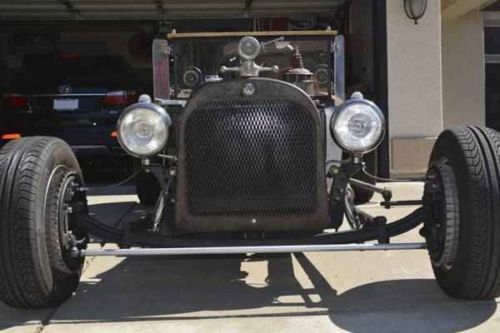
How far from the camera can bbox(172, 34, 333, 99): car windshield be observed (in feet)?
18.3

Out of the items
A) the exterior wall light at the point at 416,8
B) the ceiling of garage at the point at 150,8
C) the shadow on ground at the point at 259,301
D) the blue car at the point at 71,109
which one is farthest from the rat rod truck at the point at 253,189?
the ceiling of garage at the point at 150,8

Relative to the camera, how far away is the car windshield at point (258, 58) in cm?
559

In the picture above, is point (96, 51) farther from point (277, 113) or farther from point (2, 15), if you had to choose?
point (277, 113)

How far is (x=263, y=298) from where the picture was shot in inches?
Answer: 179

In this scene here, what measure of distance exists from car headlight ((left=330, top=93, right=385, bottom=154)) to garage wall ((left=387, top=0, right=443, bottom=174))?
5.52 m

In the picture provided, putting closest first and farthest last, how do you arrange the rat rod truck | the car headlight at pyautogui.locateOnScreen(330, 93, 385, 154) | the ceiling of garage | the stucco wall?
the rat rod truck < the car headlight at pyautogui.locateOnScreen(330, 93, 385, 154) < the ceiling of garage < the stucco wall

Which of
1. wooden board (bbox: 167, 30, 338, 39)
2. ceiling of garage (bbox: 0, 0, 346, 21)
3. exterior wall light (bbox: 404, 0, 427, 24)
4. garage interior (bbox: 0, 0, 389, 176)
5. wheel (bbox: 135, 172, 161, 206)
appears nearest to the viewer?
wooden board (bbox: 167, 30, 338, 39)

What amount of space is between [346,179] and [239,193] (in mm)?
725

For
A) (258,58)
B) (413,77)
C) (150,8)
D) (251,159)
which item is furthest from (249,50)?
(150,8)

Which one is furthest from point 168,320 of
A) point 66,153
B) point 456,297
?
point 456,297

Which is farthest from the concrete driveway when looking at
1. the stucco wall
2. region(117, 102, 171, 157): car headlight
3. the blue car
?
the stucco wall

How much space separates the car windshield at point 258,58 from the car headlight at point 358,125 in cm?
133

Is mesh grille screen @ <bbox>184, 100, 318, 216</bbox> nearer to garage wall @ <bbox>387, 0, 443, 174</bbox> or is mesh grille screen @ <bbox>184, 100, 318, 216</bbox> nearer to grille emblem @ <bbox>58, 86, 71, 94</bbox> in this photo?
garage wall @ <bbox>387, 0, 443, 174</bbox>

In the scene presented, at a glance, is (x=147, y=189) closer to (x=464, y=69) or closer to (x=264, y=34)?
(x=264, y=34)
